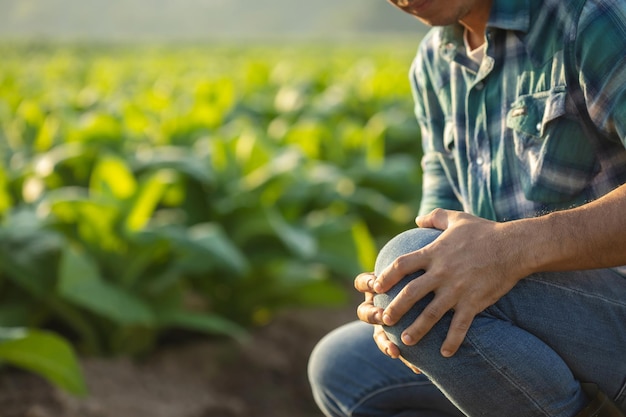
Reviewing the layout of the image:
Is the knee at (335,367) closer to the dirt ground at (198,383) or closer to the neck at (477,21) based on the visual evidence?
the neck at (477,21)

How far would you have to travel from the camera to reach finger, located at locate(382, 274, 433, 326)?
1617mm

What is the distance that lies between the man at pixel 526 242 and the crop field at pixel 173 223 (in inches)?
53.7

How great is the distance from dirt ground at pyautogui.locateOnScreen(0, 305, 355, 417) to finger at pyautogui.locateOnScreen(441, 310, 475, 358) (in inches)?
70.5

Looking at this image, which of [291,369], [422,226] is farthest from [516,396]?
[291,369]

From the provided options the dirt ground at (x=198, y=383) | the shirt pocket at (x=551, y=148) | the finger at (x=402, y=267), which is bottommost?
the dirt ground at (x=198, y=383)

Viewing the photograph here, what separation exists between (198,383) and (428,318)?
2018mm

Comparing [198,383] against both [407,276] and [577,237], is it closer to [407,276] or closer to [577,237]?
[407,276]

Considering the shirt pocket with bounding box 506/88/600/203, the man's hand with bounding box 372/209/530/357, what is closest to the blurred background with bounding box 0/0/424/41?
the shirt pocket with bounding box 506/88/600/203

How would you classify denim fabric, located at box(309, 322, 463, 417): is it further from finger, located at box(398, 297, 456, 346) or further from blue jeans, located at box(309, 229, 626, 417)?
finger, located at box(398, 297, 456, 346)

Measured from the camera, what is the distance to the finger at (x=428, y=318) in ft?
5.28

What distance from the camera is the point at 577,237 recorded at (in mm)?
1611

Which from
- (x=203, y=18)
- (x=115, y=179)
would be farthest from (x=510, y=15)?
(x=203, y=18)

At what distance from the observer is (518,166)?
188 centimetres

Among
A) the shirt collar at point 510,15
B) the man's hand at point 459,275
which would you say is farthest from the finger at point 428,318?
the shirt collar at point 510,15
